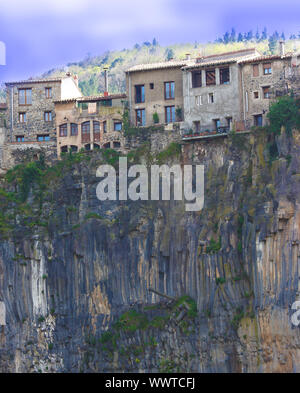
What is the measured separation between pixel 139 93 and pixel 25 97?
1110cm

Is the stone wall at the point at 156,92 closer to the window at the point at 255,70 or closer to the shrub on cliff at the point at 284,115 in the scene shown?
the window at the point at 255,70

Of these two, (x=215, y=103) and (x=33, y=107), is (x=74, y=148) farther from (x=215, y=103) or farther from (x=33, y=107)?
(x=215, y=103)

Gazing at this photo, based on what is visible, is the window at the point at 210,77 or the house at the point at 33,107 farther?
the house at the point at 33,107

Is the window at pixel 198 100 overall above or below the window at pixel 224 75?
below

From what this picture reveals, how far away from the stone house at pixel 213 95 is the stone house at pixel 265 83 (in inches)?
29.6

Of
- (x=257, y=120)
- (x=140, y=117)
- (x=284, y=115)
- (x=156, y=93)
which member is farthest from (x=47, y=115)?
(x=284, y=115)

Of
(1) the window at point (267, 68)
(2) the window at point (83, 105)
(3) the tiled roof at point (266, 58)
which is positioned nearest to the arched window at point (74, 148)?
(2) the window at point (83, 105)

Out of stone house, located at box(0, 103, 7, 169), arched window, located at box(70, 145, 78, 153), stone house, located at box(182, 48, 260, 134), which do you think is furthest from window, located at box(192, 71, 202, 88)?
stone house, located at box(0, 103, 7, 169)

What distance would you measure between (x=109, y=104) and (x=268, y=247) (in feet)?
70.9

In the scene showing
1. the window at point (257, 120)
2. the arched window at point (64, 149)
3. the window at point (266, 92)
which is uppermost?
the window at point (266, 92)

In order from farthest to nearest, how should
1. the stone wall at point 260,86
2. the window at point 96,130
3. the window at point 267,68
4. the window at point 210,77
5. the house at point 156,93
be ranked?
the window at point 96,130
the house at point 156,93
the window at point 210,77
the window at point 267,68
the stone wall at point 260,86

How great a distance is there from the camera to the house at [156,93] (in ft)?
334
